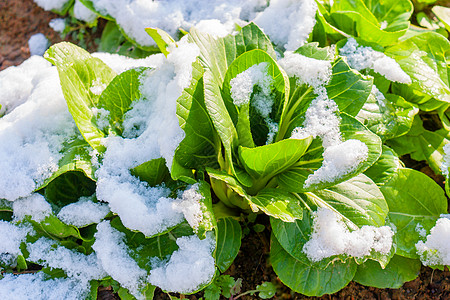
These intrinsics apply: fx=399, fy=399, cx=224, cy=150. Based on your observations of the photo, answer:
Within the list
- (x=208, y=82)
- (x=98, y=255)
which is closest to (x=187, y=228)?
(x=98, y=255)

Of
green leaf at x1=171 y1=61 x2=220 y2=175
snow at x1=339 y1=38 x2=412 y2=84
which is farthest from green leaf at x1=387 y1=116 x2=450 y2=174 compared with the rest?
green leaf at x1=171 y1=61 x2=220 y2=175

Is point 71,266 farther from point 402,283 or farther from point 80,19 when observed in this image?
point 80,19

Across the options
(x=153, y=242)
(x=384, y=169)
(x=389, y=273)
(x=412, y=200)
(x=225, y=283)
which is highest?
(x=153, y=242)

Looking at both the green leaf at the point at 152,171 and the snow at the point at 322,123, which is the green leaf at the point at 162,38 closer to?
the green leaf at the point at 152,171

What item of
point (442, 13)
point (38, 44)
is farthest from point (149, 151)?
point (442, 13)

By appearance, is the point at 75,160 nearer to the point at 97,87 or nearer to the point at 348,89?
the point at 97,87

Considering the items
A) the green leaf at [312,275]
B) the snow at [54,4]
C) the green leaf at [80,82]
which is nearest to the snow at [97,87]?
the green leaf at [80,82]
